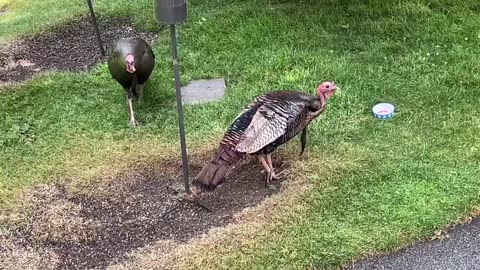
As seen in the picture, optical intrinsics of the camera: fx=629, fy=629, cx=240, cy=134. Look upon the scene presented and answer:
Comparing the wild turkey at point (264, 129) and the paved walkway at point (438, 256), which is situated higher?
the wild turkey at point (264, 129)

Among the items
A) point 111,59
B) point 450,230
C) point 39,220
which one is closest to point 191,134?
point 111,59

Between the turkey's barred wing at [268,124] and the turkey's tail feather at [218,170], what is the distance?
65 millimetres

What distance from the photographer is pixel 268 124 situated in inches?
157

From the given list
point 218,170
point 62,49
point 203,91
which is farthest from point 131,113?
point 62,49

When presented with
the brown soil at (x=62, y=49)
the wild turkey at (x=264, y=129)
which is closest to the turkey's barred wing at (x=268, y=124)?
the wild turkey at (x=264, y=129)

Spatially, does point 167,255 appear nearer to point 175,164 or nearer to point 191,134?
point 175,164

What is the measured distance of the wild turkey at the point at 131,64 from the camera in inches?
192

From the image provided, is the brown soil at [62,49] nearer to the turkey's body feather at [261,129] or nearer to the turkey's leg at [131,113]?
the turkey's leg at [131,113]

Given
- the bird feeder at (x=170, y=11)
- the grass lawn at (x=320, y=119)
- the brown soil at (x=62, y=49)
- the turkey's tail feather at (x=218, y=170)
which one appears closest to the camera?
the bird feeder at (x=170, y=11)

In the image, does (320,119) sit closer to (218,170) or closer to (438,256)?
(218,170)

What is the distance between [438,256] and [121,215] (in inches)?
77.3

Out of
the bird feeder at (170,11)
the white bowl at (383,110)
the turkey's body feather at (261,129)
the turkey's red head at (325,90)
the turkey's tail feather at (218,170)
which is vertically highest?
the bird feeder at (170,11)

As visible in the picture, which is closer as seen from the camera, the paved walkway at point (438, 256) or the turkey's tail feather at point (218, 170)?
the paved walkway at point (438, 256)

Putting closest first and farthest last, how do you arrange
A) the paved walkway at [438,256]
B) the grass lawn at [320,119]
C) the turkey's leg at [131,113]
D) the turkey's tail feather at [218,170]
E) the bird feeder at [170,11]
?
the paved walkway at [438,256]
the bird feeder at [170,11]
the grass lawn at [320,119]
the turkey's tail feather at [218,170]
the turkey's leg at [131,113]
